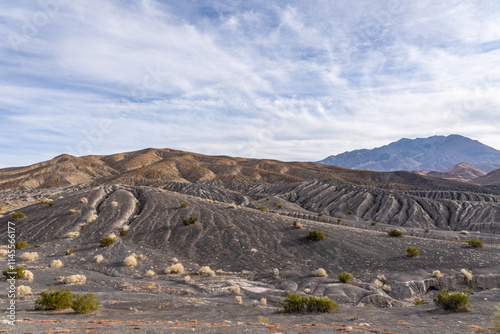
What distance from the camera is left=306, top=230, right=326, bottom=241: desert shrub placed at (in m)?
28.7

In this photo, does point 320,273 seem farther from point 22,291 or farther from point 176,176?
point 176,176

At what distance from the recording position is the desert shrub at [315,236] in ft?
94.0

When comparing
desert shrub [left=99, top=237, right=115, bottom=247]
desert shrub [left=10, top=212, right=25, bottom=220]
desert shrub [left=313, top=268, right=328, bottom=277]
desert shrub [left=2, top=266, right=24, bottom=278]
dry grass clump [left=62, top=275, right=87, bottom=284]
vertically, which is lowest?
desert shrub [left=313, top=268, right=328, bottom=277]

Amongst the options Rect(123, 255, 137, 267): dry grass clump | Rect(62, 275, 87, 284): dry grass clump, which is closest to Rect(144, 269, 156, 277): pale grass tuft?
Rect(123, 255, 137, 267): dry grass clump

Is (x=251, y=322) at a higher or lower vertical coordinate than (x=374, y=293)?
higher

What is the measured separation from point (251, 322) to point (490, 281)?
21.3 metres

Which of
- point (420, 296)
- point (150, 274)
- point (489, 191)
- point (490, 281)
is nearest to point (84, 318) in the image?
point (150, 274)

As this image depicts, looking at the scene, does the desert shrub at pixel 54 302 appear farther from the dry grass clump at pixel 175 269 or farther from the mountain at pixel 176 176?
the mountain at pixel 176 176

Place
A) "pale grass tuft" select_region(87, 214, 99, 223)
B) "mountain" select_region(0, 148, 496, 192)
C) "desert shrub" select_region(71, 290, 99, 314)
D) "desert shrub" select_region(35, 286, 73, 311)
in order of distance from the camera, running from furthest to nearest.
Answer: "mountain" select_region(0, 148, 496, 192) → "pale grass tuft" select_region(87, 214, 99, 223) → "desert shrub" select_region(35, 286, 73, 311) → "desert shrub" select_region(71, 290, 99, 314)

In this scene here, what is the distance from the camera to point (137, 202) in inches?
1593

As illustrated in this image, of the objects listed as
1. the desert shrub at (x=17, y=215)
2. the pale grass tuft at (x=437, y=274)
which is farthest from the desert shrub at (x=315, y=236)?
the desert shrub at (x=17, y=215)

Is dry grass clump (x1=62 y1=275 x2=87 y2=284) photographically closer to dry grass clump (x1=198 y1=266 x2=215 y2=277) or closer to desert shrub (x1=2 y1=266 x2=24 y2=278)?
desert shrub (x1=2 y1=266 x2=24 y2=278)

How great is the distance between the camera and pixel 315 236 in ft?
94.4

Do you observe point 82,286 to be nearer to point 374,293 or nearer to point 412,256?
point 374,293
